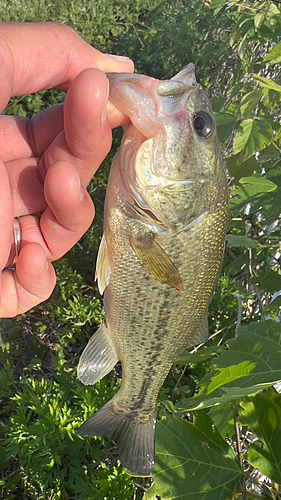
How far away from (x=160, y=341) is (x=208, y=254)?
0.46 metres

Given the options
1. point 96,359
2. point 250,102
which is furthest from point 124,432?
point 250,102

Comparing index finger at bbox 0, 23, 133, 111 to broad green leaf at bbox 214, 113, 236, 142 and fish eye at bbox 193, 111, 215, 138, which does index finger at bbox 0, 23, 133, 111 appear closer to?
fish eye at bbox 193, 111, 215, 138

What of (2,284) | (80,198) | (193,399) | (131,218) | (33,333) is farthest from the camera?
(33,333)

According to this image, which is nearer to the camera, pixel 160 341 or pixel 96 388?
pixel 160 341

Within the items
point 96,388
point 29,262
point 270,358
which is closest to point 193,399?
point 270,358

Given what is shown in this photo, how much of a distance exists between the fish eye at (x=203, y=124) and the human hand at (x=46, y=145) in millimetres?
286

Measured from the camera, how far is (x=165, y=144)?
1.61 metres

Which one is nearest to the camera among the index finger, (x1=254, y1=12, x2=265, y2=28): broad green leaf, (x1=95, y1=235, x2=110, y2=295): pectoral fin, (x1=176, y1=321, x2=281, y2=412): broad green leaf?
(x1=176, y1=321, x2=281, y2=412): broad green leaf

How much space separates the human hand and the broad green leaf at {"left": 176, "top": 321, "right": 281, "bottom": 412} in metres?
0.72

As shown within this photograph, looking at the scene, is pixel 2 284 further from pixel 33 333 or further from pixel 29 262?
pixel 33 333

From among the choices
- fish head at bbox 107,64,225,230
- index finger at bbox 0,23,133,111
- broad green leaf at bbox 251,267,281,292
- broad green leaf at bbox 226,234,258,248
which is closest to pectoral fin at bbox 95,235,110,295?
fish head at bbox 107,64,225,230

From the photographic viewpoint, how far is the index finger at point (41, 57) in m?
1.54

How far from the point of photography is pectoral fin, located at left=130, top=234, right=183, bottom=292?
1.66 m

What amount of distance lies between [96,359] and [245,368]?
76cm
